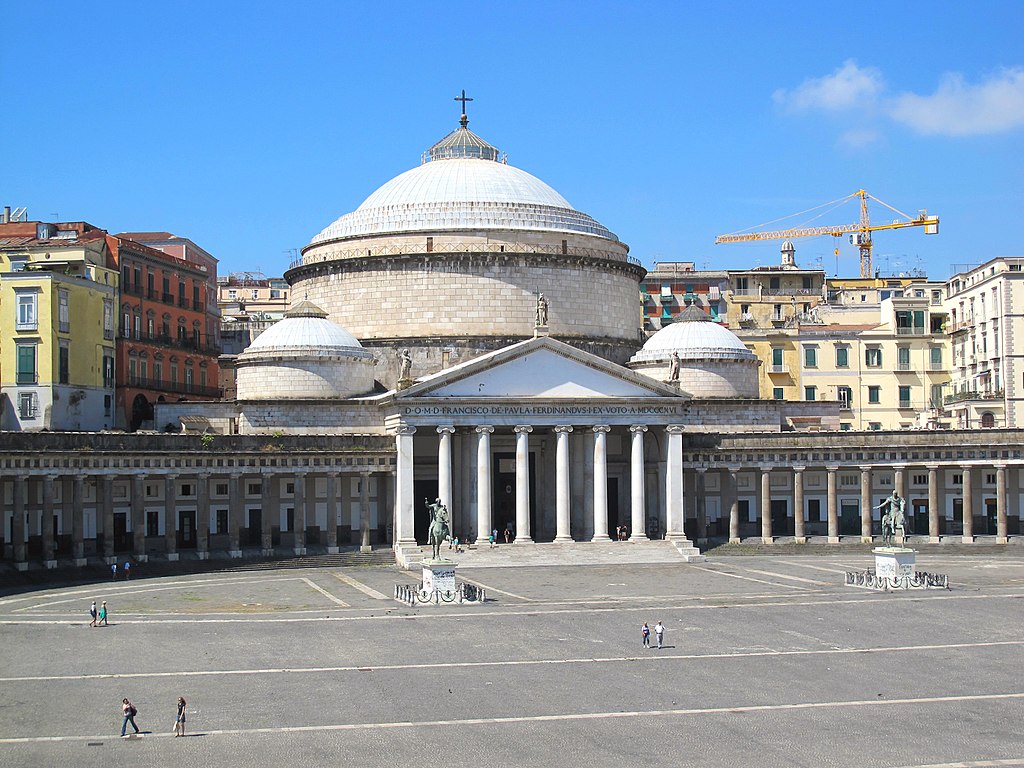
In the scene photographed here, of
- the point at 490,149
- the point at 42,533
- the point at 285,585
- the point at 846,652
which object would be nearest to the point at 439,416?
the point at 285,585

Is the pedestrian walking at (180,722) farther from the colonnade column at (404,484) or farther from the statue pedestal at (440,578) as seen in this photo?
the colonnade column at (404,484)

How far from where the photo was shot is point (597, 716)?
4003cm

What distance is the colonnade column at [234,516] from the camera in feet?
273

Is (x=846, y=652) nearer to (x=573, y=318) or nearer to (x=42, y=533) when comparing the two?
(x=42, y=533)

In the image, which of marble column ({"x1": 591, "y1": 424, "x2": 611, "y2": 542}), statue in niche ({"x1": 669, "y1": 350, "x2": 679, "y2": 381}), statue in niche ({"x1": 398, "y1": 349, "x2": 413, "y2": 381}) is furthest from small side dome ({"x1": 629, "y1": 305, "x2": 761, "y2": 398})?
statue in niche ({"x1": 398, "y1": 349, "x2": 413, "y2": 381})

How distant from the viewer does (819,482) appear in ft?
312

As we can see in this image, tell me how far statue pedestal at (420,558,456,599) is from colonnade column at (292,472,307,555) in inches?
843

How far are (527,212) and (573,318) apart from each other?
752 centimetres

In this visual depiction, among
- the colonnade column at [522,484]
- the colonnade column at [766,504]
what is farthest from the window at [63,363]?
the colonnade column at [766,504]

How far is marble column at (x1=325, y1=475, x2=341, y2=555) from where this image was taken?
85750 mm

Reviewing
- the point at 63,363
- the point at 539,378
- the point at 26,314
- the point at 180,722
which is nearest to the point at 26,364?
the point at 63,363

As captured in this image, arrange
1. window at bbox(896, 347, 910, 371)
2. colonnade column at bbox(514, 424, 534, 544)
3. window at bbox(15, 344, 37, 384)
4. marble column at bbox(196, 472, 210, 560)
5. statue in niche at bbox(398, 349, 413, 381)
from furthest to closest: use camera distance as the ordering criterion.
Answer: window at bbox(896, 347, 910, 371), statue in niche at bbox(398, 349, 413, 381), window at bbox(15, 344, 37, 384), colonnade column at bbox(514, 424, 534, 544), marble column at bbox(196, 472, 210, 560)

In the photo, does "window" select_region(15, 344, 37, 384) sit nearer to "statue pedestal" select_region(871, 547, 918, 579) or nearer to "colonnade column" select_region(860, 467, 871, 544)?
"statue pedestal" select_region(871, 547, 918, 579)

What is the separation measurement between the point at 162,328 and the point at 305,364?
15185 millimetres
